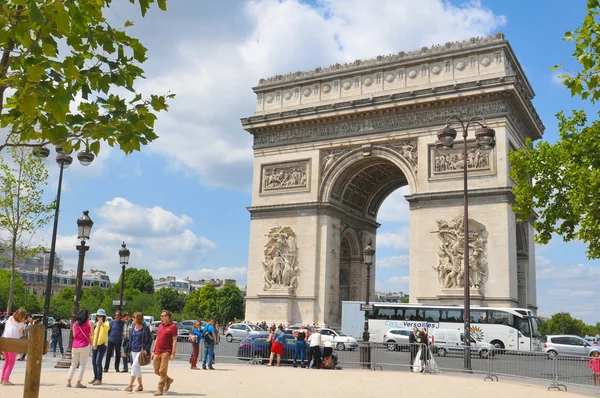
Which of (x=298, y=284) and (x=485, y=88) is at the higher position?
(x=485, y=88)

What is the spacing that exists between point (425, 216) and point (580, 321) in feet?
449

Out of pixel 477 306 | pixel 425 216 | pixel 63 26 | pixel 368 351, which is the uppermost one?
pixel 425 216

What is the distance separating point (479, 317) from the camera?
28.1 m

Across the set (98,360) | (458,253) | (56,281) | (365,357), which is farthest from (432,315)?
(56,281)

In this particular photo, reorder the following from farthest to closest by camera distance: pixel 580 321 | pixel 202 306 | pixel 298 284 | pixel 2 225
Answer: pixel 580 321, pixel 202 306, pixel 298 284, pixel 2 225

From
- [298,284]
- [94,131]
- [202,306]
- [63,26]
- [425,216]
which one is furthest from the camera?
[202,306]

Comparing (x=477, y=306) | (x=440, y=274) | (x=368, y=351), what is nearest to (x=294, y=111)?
(x=440, y=274)

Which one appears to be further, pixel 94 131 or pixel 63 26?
pixel 94 131

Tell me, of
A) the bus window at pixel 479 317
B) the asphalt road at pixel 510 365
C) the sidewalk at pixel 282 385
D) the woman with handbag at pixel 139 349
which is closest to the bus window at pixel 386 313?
the bus window at pixel 479 317

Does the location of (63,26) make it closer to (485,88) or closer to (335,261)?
(485,88)

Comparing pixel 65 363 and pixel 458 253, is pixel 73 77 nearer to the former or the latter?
pixel 65 363

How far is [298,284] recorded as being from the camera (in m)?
34.0

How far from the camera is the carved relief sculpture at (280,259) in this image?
3416cm

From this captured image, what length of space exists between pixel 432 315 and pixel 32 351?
2637 cm
